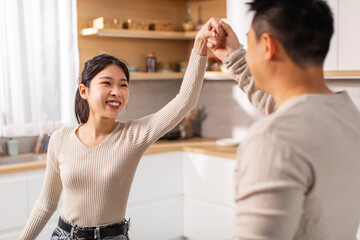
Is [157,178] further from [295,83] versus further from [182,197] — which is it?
[295,83]

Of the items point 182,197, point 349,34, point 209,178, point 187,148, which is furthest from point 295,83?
point 182,197

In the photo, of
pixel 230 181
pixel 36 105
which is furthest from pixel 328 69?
pixel 36 105

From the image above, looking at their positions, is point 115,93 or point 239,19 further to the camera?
point 239,19

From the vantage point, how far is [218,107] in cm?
438

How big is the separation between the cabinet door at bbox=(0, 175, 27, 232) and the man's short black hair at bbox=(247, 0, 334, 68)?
2.49 metres

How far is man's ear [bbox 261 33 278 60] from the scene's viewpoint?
929 millimetres

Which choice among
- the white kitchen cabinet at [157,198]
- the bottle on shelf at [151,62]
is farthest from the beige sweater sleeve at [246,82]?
the bottle on shelf at [151,62]

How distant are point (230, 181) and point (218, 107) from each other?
1046mm

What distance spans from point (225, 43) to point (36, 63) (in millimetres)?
2290

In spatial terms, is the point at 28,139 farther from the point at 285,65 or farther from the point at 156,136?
the point at 285,65

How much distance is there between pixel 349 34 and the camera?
3049mm

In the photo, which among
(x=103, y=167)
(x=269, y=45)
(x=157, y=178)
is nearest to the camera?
(x=269, y=45)

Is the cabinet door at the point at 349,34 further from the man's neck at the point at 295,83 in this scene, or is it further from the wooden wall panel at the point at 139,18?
the man's neck at the point at 295,83

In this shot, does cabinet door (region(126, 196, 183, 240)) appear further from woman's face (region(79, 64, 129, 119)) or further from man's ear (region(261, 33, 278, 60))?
man's ear (region(261, 33, 278, 60))
